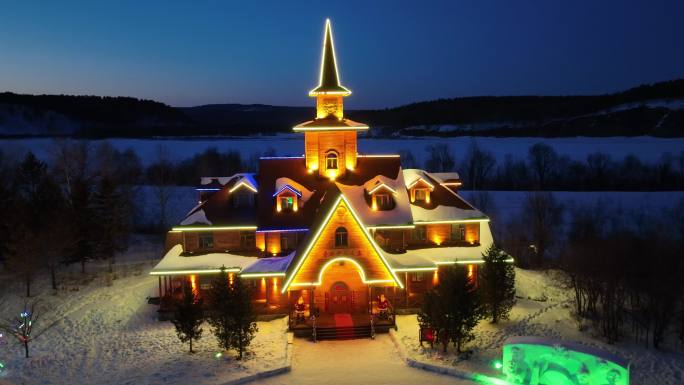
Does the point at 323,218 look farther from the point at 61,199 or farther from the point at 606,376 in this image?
the point at 61,199

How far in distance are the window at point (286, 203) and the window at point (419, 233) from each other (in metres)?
7.22

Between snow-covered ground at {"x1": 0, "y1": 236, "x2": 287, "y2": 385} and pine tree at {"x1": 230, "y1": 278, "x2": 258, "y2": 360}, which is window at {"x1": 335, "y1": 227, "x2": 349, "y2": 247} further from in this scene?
pine tree at {"x1": 230, "y1": 278, "x2": 258, "y2": 360}

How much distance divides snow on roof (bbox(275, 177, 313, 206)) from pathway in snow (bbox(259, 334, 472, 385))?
8.79 metres

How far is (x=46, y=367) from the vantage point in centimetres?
2012

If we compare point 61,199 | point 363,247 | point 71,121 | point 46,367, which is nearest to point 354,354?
point 363,247

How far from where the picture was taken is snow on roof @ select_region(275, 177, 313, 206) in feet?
93.5

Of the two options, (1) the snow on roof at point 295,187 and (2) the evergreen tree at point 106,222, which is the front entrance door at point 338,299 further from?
(2) the evergreen tree at point 106,222

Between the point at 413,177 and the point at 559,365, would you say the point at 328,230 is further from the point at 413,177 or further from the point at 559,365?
the point at 559,365

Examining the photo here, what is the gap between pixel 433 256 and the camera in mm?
27641

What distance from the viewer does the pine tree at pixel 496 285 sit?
24188 millimetres

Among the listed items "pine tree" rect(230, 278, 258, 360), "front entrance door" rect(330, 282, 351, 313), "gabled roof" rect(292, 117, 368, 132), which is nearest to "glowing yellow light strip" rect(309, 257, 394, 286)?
"front entrance door" rect(330, 282, 351, 313)

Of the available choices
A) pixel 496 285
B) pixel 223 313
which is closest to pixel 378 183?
pixel 496 285

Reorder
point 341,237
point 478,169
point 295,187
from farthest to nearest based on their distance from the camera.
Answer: point 478,169, point 295,187, point 341,237

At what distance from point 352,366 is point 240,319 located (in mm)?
4958
